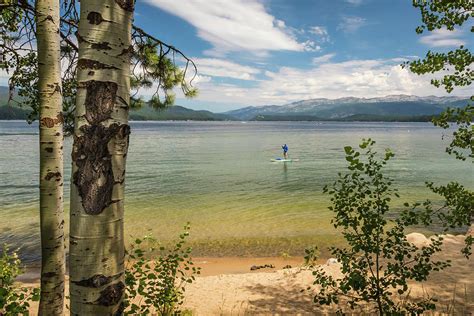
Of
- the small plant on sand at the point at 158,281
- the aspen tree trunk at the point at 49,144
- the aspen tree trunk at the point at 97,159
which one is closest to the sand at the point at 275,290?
the small plant on sand at the point at 158,281

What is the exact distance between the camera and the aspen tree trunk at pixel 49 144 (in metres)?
4.88

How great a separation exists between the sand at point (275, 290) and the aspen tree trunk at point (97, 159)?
7.41 metres

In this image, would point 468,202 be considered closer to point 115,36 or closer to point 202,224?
point 115,36

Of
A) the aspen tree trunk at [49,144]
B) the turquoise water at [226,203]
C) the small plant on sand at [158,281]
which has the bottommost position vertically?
the turquoise water at [226,203]

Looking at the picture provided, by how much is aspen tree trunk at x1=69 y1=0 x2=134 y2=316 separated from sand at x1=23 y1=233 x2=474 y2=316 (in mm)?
7407

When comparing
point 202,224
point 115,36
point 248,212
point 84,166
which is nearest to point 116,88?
point 115,36

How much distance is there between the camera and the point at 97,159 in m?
2.20

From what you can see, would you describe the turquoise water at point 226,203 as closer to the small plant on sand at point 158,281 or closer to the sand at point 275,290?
the sand at point 275,290

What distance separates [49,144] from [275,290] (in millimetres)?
9782

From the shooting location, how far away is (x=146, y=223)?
74.2 ft

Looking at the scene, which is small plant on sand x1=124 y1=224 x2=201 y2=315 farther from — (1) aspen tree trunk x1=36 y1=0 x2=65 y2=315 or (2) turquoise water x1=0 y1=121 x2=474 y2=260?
(2) turquoise water x1=0 y1=121 x2=474 y2=260

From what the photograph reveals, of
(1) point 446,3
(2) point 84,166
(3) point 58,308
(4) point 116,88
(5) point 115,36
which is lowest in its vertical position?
(3) point 58,308

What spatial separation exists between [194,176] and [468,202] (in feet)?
126

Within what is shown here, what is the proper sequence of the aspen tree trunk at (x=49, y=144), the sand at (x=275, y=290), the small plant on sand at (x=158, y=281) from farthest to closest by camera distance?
the sand at (x=275, y=290) < the small plant on sand at (x=158, y=281) < the aspen tree trunk at (x=49, y=144)
